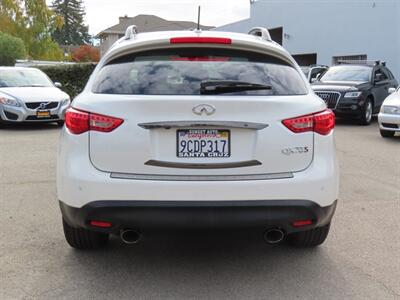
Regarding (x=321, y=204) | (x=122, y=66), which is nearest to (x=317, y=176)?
(x=321, y=204)

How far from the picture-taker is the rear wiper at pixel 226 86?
3.66 m

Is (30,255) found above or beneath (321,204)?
beneath

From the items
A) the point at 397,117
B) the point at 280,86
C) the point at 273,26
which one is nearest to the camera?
the point at 280,86

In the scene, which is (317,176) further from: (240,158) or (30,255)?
(30,255)

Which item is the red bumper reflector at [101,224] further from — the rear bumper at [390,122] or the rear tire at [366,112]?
the rear tire at [366,112]

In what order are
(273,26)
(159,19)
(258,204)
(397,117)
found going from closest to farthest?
1. (258,204)
2. (397,117)
3. (273,26)
4. (159,19)

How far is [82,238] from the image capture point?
4328mm

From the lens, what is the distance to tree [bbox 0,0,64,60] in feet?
135

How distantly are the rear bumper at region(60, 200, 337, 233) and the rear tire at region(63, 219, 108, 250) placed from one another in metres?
0.71

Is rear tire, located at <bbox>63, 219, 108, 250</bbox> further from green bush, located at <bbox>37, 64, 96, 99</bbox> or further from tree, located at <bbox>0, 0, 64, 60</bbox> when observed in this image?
tree, located at <bbox>0, 0, 64, 60</bbox>

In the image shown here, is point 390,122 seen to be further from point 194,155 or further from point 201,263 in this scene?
point 194,155

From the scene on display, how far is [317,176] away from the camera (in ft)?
12.1

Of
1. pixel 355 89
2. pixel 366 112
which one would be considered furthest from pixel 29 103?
pixel 366 112

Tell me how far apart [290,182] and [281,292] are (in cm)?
78
